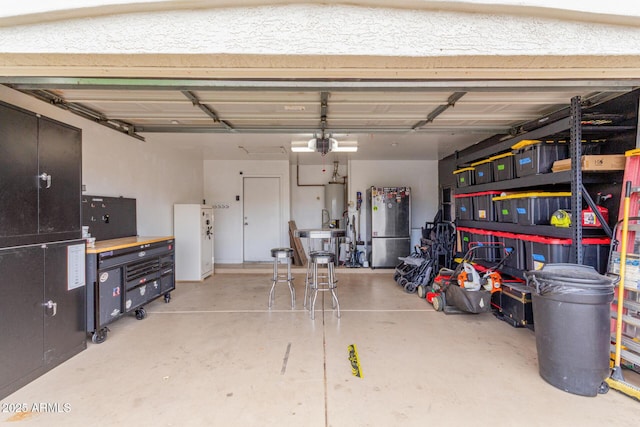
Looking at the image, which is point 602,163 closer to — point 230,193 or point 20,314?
point 20,314

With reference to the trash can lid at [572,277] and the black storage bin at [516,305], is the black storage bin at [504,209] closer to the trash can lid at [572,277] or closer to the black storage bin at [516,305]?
the black storage bin at [516,305]

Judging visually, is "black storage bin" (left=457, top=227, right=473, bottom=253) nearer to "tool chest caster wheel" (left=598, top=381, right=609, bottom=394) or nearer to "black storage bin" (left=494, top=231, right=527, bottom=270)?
"black storage bin" (left=494, top=231, right=527, bottom=270)

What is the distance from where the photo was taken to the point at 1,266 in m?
2.07

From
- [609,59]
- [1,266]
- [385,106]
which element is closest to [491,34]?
[609,59]

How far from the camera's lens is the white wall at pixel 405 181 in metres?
7.18

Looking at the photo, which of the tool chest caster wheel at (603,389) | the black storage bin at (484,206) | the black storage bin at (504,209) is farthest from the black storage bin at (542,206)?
the tool chest caster wheel at (603,389)

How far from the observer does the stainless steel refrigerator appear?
21.6 ft

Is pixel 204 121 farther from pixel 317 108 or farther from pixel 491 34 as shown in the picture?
pixel 491 34

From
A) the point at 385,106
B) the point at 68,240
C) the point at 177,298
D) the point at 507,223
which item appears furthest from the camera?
the point at 177,298

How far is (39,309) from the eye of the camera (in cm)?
235

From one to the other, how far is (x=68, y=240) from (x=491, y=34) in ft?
11.4

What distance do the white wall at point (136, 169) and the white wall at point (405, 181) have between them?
145 inches

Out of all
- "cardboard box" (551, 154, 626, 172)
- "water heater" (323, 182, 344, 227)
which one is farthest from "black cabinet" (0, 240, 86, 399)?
"water heater" (323, 182, 344, 227)

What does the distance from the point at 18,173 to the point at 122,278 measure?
1438 mm
